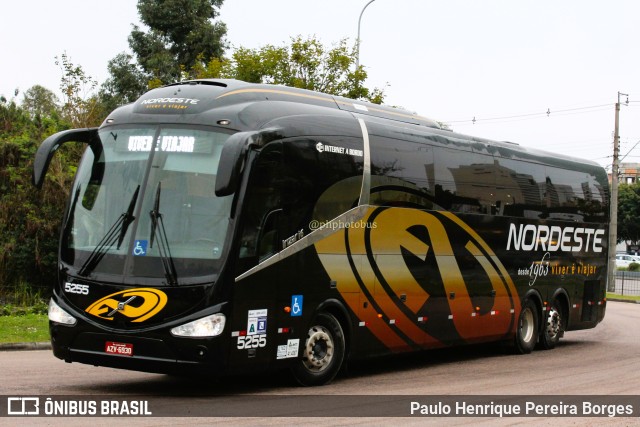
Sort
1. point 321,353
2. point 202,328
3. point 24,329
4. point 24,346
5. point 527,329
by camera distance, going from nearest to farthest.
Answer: point 202,328, point 321,353, point 24,346, point 24,329, point 527,329

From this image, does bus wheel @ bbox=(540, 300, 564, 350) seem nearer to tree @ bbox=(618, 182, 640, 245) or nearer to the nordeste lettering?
the nordeste lettering

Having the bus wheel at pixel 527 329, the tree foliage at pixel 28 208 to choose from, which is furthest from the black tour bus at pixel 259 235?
the tree foliage at pixel 28 208

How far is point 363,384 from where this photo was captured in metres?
13.9

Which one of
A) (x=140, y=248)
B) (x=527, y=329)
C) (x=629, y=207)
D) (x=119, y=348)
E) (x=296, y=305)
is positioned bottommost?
(x=527, y=329)

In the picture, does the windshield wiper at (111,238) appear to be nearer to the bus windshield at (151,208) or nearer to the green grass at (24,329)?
the bus windshield at (151,208)

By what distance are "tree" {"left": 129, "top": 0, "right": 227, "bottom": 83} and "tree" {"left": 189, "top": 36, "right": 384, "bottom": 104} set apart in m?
21.2

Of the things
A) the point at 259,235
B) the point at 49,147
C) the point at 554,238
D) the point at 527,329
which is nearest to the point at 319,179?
the point at 259,235

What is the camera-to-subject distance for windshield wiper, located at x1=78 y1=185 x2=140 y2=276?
1176 centimetres

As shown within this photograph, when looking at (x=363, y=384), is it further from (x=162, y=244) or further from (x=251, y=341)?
(x=162, y=244)

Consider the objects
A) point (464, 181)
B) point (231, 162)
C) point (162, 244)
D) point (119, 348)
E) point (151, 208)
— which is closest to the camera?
point (231, 162)

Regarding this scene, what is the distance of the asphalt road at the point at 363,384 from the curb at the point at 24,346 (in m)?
0.42

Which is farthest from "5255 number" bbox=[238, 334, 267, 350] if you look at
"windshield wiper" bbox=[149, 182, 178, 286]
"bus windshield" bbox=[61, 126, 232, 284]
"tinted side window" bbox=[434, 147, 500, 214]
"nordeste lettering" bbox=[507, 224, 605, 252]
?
"nordeste lettering" bbox=[507, 224, 605, 252]

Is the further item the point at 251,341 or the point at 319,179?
the point at 319,179

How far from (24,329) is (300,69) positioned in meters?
14.3
